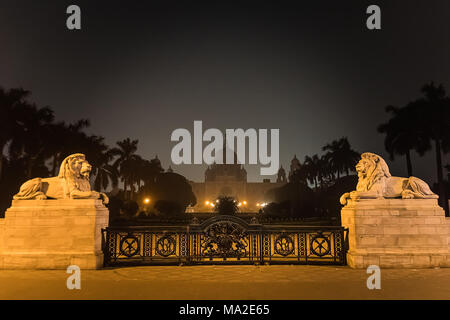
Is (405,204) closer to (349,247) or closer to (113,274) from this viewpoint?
(349,247)

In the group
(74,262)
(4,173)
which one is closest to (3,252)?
(74,262)

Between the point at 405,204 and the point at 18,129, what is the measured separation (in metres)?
29.5

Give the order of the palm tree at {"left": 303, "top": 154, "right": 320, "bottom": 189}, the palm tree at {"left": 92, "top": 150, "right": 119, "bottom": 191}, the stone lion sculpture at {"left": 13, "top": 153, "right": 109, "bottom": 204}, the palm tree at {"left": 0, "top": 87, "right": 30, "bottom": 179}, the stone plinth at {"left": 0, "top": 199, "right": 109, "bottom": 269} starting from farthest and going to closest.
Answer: the palm tree at {"left": 303, "top": 154, "right": 320, "bottom": 189}, the palm tree at {"left": 92, "top": 150, "right": 119, "bottom": 191}, the palm tree at {"left": 0, "top": 87, "right": 30, "bottom": 179}, the stone lion sculpture at {"left": 13, "top": 153, "right": 109, "bottom": 204}, the stone plinth at {"left": 0, "top": 199, "right": 109, "bottom": 269}

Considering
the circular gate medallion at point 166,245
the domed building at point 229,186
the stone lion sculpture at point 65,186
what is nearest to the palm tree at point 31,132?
the stone lion sculpture at point 65,186

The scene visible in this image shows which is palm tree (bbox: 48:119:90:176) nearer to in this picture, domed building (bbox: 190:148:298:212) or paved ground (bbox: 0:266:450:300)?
paved ground (bbox: 0:266:450:300)

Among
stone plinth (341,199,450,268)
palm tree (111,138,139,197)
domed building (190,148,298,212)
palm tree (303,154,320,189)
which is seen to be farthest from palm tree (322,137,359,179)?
domed building (190,148,298,212)

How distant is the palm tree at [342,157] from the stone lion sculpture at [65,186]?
148 feet

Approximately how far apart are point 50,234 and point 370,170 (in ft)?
28.8

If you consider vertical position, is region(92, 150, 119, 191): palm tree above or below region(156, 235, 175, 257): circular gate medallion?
above

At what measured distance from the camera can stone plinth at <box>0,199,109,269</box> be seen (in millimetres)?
8234

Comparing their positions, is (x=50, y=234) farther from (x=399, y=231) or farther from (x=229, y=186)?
(x=229, y=186)

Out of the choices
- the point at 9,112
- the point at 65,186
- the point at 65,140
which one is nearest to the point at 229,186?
the point at 65,140

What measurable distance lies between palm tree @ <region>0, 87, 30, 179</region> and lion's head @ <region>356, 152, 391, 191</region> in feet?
90.1

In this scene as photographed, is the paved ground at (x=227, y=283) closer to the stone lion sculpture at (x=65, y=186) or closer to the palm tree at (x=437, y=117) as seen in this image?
the stone lion sculpture at (x=65, y=186)
